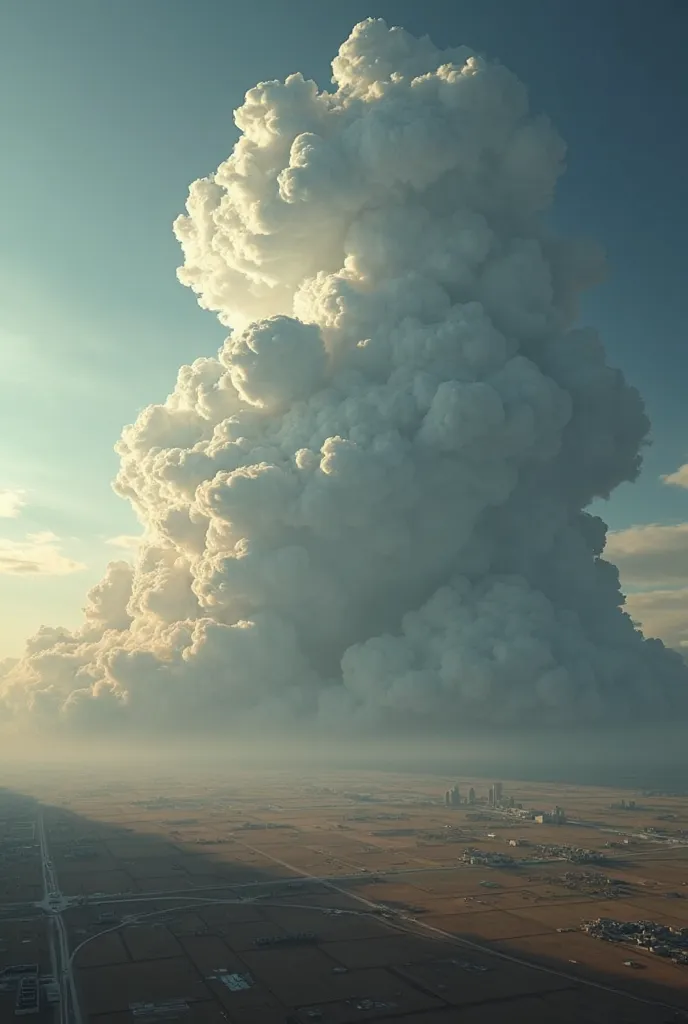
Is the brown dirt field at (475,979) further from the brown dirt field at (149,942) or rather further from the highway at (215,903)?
the brown dirt field at (149,942)

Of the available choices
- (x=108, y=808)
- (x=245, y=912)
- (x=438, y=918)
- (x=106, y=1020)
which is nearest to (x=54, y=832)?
(x=108, y=808)

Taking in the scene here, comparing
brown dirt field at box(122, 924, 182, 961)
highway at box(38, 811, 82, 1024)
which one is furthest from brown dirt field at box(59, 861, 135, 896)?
brown dirt field at box(122, 924, 182, 961)

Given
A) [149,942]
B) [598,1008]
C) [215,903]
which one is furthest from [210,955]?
[598,1008]

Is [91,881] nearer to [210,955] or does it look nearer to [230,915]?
[230,915]

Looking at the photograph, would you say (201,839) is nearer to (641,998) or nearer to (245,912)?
(245,912)

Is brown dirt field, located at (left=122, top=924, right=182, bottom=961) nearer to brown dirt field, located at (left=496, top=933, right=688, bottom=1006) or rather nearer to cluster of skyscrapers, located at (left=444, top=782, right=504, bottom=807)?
brown dirt field, located at (left=496, top=933, right=688, bottom=1006)
